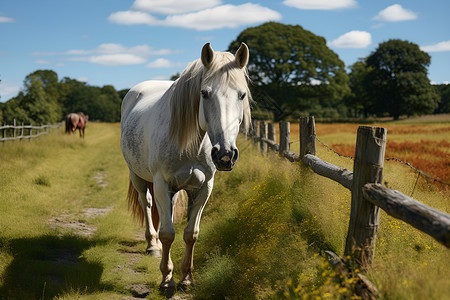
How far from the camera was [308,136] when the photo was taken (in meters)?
5.02

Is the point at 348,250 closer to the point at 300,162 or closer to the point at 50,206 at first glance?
the point at 300,162

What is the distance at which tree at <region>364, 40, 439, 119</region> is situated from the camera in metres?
45.2

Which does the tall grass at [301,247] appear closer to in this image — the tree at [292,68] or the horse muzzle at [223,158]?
the horse muzzle at [223,158]

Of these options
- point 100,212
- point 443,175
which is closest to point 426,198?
point 443,175

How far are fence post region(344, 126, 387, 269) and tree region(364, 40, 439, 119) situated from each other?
47779mm

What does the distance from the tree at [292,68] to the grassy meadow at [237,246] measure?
32540 mm

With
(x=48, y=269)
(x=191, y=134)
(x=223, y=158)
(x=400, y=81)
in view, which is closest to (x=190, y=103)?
(x=191, y=134)

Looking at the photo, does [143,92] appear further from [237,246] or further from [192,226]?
[237,246]

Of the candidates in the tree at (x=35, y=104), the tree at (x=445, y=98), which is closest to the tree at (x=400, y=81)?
the tree at (x=445, y=98)

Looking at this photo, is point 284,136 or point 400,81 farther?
point 400,81

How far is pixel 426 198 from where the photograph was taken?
3764 mm

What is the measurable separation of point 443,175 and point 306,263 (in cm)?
429

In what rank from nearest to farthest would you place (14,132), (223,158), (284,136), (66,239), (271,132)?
(223,158)
(66,239)
(284,136)
(271,132)
(14,132)

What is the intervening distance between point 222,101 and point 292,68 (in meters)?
36.9
